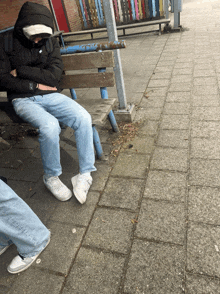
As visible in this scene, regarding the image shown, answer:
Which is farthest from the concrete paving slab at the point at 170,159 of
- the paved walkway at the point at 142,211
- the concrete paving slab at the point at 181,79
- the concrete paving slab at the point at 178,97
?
the concrete paving slab at the point at 181,79

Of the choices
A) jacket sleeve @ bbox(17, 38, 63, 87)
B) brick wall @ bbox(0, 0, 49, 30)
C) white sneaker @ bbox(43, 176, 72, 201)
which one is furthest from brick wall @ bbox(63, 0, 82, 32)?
white sneaker @ bbox(43, 176, 72, 201)

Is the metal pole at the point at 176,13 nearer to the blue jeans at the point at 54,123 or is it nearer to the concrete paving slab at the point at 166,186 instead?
the blue jeans at the point at 54,123

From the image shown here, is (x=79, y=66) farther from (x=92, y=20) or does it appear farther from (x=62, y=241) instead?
(x=92, y=20)

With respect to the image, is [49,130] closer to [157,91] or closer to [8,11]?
[157,91]

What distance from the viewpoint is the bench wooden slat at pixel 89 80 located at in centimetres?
282

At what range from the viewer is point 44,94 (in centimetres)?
268

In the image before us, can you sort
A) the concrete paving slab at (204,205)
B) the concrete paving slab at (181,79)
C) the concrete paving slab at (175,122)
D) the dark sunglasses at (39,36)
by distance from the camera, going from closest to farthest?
the concrete paving slab at (204,205) → the dark sunglasses at (39,36) → the concrete paving slab at (175,122) → the concrete paving slab at (181,79)

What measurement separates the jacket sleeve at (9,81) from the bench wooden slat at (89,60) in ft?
2.12

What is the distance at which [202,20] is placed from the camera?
8.98m

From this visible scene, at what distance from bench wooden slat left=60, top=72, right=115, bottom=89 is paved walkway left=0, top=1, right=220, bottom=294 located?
0.76 meters

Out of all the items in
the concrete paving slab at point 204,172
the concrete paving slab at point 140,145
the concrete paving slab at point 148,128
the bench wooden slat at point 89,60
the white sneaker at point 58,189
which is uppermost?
the bench wooden slat at point 89,60

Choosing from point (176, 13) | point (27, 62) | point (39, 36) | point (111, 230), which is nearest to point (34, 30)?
point (39, 36)

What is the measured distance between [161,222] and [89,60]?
2.02 m

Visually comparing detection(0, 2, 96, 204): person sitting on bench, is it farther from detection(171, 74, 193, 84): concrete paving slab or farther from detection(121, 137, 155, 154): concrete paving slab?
detection(171, 74, 193, 84): concrete paving slab
